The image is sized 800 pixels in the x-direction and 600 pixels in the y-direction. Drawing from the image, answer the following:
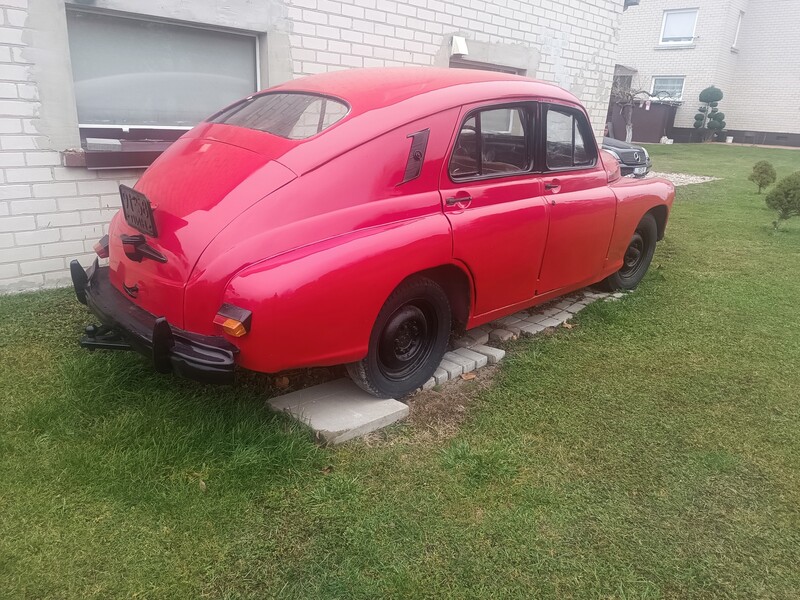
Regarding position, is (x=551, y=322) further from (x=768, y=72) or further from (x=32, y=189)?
(x=768, y=72)

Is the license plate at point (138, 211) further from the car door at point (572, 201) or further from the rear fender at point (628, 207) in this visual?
the rear fender at point (628, 207)

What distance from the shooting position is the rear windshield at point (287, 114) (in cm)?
317

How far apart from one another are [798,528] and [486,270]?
1982 millimetres

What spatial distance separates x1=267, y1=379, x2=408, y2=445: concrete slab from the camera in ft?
9.95

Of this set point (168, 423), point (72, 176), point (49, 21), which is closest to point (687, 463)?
point (168, 423)

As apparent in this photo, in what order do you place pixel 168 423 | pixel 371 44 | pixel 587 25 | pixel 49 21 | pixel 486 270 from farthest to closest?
pixel 587 25 < pixel 371 44 < pixel 49 21 < pixel 486 270 < pixel 168 423

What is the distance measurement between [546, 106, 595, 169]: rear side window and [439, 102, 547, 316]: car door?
0.73 ft

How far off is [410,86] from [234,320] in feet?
5.80

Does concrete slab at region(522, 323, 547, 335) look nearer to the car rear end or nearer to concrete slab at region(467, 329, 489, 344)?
concrete slab at region(467, 329, 489, 344)

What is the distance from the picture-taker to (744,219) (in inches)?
377

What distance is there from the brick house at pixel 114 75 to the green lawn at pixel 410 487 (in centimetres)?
94

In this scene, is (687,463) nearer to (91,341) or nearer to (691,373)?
(691,373)

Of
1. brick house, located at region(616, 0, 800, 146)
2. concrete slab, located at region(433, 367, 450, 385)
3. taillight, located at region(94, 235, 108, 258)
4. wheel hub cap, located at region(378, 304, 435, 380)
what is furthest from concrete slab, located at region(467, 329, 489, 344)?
brick house, located at region(616, 0, 800, 146)

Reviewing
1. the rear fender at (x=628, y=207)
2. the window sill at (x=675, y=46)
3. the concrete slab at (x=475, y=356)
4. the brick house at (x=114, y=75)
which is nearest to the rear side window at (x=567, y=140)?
the rear fender at (x=628, y=207)
